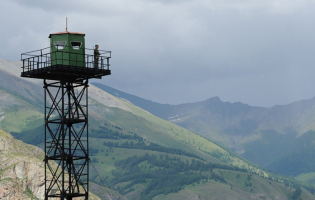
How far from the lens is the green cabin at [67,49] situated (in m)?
69.8

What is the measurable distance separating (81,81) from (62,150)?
8.58 meters

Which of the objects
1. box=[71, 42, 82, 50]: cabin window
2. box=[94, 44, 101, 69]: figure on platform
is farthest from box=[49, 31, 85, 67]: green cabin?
box=[94, 44, 101, 69]: figure on platform

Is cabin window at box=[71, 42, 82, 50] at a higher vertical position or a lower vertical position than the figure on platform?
higher

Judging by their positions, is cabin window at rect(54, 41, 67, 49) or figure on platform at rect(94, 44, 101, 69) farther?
figure on platform at rect(94, 44, 101, 69)

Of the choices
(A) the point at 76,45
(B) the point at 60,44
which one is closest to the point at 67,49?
(B) the point at 60,44

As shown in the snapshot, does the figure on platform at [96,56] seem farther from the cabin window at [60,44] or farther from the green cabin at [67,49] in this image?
the cabin window at [60,44]

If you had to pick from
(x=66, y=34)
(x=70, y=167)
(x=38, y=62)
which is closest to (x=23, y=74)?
(x=38, y=62)

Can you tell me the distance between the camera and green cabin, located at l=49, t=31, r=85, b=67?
229ft

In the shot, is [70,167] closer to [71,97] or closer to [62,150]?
[62,150]

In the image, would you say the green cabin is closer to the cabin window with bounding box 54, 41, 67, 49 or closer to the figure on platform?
the cabin window with bounding box 54, 41, 67, 49

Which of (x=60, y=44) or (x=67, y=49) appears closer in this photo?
(x=67, y=49)

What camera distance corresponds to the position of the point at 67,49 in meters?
70.0

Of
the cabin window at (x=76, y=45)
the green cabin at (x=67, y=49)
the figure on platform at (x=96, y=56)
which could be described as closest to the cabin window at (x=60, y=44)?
the green cabin at (x=67, y=49)

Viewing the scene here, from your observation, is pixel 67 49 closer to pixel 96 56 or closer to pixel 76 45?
pixel 76 45
